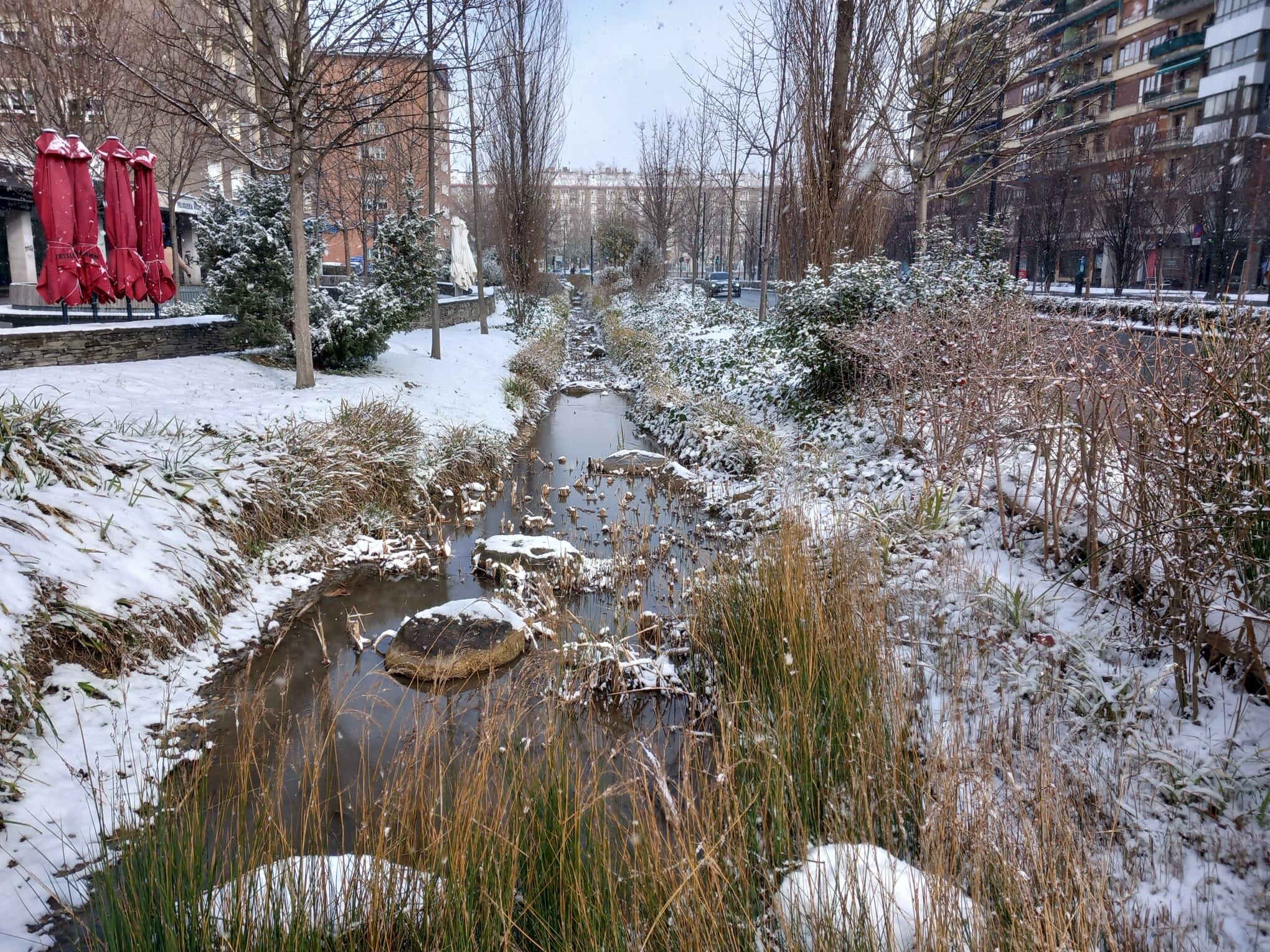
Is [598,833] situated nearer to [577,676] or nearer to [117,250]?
[577,676]

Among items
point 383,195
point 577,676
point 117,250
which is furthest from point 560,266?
point 577,676

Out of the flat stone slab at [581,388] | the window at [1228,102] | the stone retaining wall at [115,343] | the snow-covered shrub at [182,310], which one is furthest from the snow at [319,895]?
the window at [1228,102]

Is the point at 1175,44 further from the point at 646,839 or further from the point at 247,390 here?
the point at 646,839

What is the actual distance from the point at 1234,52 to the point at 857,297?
34839mm

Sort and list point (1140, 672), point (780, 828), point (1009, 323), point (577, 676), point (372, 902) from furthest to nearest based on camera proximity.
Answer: point (1009, 323) < point (577, 676) < point (1140, 672) < point (780, 828) < point (372, 902)

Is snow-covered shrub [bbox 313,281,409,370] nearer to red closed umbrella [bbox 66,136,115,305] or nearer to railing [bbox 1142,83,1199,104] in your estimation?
red closed umbrella [bbox 66,136,115,305]

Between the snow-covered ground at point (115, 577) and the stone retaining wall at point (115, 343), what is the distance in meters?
0.51

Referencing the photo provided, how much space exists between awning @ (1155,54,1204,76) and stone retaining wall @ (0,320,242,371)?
4099 centimetres

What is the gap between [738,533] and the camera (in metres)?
6.15

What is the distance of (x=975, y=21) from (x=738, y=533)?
Result: 7.25m

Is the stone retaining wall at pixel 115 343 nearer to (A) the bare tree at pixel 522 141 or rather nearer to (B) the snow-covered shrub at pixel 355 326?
(B) the snow-covered shrub at pixel 355 326

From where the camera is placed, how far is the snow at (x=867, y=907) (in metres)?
1.79

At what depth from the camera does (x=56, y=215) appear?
27.0 ft

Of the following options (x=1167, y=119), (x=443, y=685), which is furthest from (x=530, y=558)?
(x=1167, y=119)
